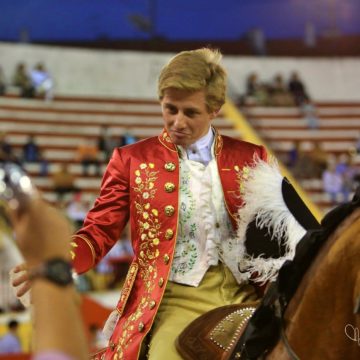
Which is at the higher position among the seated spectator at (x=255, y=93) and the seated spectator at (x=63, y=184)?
the seated spectator at (x=255, y=93)

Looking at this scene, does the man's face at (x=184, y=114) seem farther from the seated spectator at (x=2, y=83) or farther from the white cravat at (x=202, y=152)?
the seated spectator at (x=2, y=83)

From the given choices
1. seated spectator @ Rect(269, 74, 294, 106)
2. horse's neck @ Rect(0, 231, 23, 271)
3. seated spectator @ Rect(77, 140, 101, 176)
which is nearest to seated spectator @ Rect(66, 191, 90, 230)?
seated spectator @ Rect(77, 140, 101, 176)

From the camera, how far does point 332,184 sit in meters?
13.3

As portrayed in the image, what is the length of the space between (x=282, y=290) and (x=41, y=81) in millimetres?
14743

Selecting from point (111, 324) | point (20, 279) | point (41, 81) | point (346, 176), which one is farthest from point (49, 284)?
point (41, 81)

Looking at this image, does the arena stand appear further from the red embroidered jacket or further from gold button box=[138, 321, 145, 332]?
gold button box=[138, 321, 145, 332]

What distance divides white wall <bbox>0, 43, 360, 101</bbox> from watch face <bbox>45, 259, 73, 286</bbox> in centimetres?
1628

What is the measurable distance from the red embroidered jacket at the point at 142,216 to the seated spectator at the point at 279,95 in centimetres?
1518

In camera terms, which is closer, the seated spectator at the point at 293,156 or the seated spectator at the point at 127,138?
the seated spectator at the point at 127,138

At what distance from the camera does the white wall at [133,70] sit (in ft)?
56.6

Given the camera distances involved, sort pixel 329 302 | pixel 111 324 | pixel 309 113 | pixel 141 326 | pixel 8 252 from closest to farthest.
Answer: pixel 329 302 → pixel 141 326 → pixel 111 324 → pixel 8 252 → pixel 309 113

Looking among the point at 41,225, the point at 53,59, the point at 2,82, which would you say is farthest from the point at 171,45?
the point at 41,225

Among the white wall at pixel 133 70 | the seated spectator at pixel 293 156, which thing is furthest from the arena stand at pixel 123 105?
the seated spectator at pixel 293 156

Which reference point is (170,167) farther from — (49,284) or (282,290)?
(49,284)
